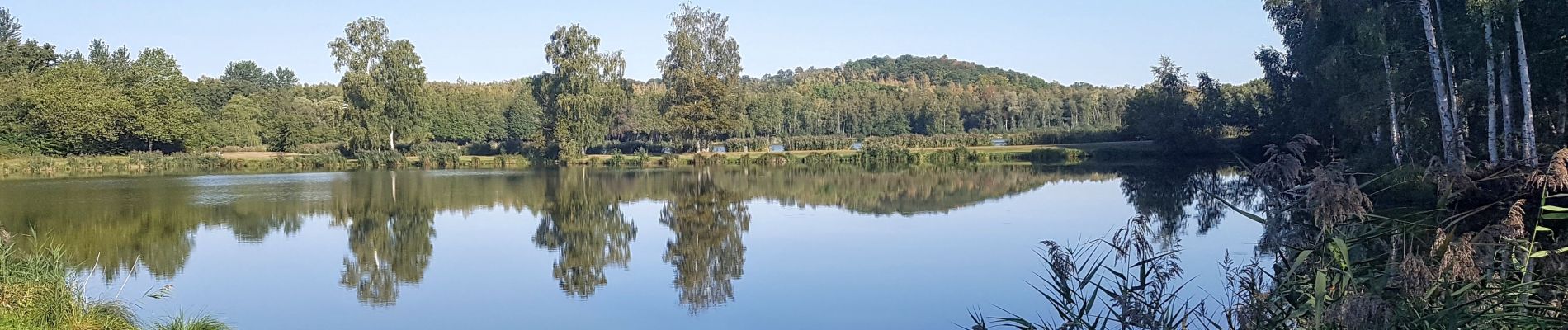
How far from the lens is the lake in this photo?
430 inches

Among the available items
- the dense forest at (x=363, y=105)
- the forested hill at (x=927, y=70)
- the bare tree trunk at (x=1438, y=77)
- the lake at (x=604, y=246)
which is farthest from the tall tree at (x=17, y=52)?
the forested hill at (x=927, y=70)

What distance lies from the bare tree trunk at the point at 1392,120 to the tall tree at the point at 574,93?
34.5 m

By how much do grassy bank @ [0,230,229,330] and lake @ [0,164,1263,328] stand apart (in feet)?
4.17

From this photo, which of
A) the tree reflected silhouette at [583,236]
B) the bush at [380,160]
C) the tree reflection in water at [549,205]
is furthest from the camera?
the bush at [380,160]

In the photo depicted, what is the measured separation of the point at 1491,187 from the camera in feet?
28.2

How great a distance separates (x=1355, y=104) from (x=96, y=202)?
91.2 ft

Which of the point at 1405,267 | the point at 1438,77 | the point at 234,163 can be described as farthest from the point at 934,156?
the point at 1405,267

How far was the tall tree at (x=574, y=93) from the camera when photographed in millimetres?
49188

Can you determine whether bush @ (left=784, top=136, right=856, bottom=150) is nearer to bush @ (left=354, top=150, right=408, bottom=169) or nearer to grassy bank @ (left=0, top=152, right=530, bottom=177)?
grassy bank @ (left=0, top=152, right=530, bottom=177)

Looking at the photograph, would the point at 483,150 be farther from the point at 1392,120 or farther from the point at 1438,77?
the point at 1438,77

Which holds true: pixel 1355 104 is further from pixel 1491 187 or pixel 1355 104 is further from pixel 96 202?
pixel 96 202

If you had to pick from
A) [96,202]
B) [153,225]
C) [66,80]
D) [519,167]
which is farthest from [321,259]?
[66,80]

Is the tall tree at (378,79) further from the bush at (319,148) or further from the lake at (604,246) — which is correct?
the lake at (604,246)

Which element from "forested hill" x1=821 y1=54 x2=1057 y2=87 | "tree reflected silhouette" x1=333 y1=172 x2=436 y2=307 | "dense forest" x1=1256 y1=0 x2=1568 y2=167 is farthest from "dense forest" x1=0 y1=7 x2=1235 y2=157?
"forested hill" x1=821 y1=54 x2=1057 y2=87
